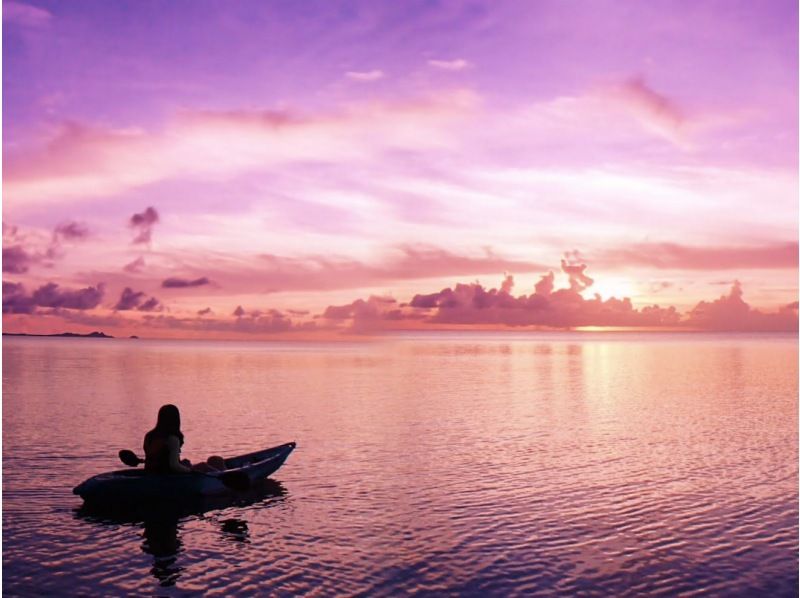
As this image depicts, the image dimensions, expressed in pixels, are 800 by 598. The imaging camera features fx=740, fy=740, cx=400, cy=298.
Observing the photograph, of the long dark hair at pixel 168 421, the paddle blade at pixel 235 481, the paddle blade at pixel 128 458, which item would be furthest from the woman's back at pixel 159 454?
the paddle blade at pixel 235 481

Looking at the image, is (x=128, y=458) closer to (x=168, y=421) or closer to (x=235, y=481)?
(x=168, y=421)

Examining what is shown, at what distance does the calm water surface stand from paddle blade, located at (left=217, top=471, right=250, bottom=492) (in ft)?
2.12

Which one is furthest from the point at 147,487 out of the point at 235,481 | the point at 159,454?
the point at 235,481

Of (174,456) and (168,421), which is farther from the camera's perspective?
(174,456)

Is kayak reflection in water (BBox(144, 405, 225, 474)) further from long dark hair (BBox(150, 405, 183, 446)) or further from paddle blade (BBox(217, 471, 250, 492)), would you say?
paddle blade (BBox(217, 471, 250, 492))

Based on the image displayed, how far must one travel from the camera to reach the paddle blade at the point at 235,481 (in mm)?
27750

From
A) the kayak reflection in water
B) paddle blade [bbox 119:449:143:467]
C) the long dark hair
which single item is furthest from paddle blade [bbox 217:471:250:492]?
paddle blade [bbox 119:449:143:467]

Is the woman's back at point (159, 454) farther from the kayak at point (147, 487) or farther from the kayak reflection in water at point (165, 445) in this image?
the kayak at point (147, 487)

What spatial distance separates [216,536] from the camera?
925 inches

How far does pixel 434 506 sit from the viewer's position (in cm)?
2742

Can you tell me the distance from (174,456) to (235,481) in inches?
96.0

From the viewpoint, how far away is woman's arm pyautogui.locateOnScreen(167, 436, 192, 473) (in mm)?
27000

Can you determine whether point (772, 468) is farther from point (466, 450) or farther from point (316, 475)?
point (316, 475)

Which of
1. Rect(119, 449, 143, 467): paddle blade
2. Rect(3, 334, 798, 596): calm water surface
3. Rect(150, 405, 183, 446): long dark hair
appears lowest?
Rect(3, 334, 798, 596): calm water surface
